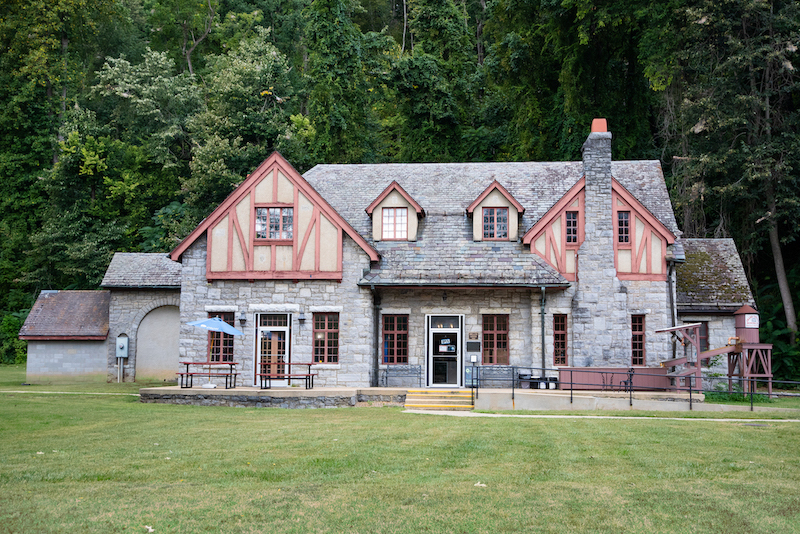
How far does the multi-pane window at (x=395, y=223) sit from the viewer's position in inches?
1045

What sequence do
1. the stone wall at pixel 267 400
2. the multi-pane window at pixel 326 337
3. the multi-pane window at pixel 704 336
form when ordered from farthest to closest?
the multi-pane window at pixel 704 336, the multi-pane window at pixel 326 337, the stone wall at pixel 267 400

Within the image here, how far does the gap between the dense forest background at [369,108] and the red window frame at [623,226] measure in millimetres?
7012

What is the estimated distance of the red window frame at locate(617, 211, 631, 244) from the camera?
25391 mm

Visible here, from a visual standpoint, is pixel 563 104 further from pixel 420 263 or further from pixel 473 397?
pixel 473 397

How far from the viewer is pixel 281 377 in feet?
75.6

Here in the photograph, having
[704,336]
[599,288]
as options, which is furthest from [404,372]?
[704,336]

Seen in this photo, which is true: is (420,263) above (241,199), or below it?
below

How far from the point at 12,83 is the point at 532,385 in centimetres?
3947

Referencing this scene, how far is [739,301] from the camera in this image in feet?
87.8

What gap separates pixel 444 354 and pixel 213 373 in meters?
7.86

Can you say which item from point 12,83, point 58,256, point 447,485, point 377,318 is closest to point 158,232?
point 58,256

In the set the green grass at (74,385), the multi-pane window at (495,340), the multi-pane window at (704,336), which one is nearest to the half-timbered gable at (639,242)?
the multi-pane window at (704,336)

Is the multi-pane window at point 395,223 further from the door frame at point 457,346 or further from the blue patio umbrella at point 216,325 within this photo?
the blue patio umbrella at point 216,325

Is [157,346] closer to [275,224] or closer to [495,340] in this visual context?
[275,224]
